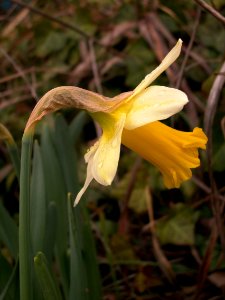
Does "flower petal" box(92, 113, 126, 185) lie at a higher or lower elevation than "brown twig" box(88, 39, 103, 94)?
higher

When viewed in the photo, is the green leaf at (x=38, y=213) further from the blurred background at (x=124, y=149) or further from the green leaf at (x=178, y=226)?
the green leaf at (x=178, y=226)

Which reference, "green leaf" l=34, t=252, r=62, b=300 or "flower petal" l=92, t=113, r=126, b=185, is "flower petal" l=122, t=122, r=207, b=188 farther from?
"green leaf" l=34, t=252, r=62, b=300

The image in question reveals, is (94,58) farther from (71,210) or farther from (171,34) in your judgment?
(71,210)

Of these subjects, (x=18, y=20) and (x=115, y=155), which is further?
(x=18, y=20)

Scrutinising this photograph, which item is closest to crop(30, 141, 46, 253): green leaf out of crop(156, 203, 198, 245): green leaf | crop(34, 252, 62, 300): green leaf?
crop(34, 252, 62, 300): green leaf

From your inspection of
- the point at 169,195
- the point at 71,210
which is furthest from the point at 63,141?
the point at 169,195

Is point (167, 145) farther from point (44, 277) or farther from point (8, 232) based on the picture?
point (8, 232)

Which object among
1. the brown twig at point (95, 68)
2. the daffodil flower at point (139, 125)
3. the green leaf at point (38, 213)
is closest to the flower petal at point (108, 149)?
the daffodil flower at point (139, 125)
